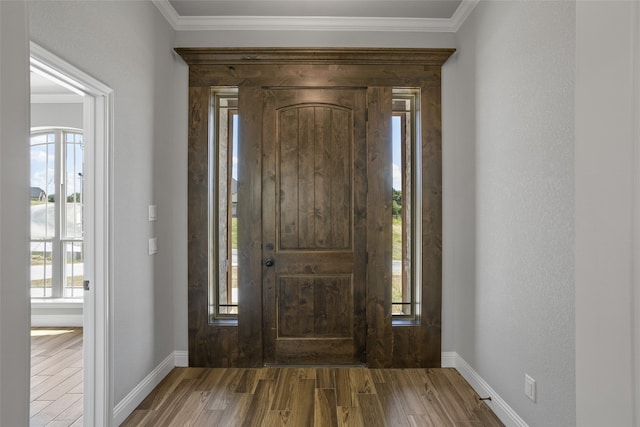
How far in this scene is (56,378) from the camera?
119 inches

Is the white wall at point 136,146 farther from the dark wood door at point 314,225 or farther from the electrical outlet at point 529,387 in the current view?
the electrical outlet at point 529,387

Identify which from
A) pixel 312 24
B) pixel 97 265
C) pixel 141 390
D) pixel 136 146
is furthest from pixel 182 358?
pixel 312 24

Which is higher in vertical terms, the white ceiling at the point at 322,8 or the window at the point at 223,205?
the white ceiling at the point at 322,8

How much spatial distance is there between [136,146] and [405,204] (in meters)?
2.14

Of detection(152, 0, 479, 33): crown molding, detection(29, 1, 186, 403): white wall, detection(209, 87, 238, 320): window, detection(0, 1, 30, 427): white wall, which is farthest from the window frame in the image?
detection(0, 1, 30, 427): white wall

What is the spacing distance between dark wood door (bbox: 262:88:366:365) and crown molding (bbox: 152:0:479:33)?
0.51 meters

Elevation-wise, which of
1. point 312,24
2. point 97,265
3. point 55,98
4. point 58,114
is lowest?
point 97,265

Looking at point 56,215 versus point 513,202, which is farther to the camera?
point 56,215

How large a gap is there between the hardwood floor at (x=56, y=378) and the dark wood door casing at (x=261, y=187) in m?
0.88

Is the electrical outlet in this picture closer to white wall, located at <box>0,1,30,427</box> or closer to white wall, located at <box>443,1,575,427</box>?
white wall, located at <box>443,1,575,427</box>

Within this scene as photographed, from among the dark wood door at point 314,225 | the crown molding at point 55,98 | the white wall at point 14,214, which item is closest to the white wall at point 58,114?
the crown molding at point 55,98

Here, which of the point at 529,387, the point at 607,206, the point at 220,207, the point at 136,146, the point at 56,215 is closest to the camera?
the point at 607,206

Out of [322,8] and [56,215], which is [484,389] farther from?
[56,215]

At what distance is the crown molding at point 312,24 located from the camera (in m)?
3.10
